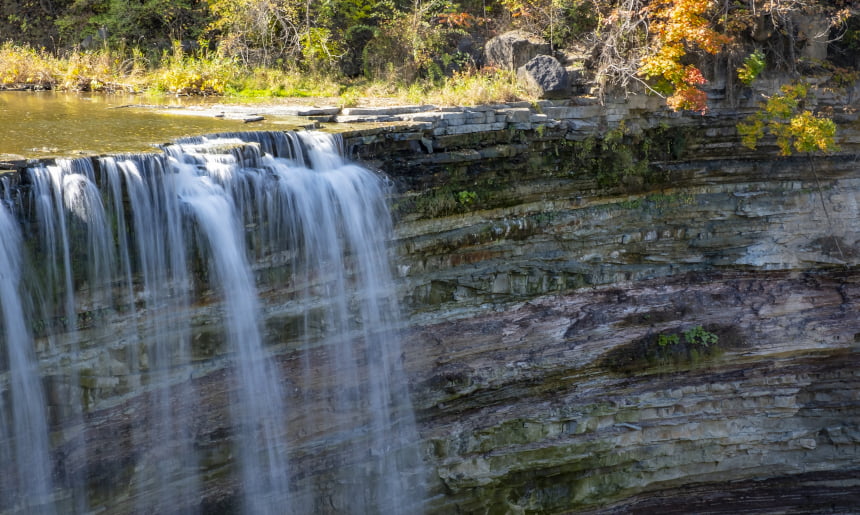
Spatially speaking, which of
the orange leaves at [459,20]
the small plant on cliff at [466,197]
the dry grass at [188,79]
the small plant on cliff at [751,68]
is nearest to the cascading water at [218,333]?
the small plant on cliff at [466,197]

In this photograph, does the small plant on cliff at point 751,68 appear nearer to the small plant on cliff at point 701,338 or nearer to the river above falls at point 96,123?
the small plant on cliff at point 701,338

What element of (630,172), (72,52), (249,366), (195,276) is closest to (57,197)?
(195,276)

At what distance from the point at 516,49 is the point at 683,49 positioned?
2486mm

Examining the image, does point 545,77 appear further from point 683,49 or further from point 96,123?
point 96,123

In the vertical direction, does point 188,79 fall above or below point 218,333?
above

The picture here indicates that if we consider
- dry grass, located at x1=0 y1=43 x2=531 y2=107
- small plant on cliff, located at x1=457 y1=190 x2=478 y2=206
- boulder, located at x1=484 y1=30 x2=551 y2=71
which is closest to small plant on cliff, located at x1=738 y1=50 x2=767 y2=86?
boulder, located at x1=484 y1=30 x2=551 y2=71

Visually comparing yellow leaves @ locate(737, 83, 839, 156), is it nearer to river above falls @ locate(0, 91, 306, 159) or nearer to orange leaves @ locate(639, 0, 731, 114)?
orange leaves @ locate(639, 0, 731, 114)

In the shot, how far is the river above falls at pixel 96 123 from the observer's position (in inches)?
307

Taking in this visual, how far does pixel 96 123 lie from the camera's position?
370 inches

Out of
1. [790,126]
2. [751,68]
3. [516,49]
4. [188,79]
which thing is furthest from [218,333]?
[790,126]

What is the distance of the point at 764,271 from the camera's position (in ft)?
38.7

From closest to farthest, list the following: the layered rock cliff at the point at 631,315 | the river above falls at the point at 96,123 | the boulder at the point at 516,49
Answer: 1. the river above falls at the point at 96,123
2. the layered rock cliff at the point at 631,315
3. the boulder at the point at 516,49

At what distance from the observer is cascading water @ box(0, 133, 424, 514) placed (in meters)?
6.96

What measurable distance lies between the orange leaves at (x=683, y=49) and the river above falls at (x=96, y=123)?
5.20 metres
